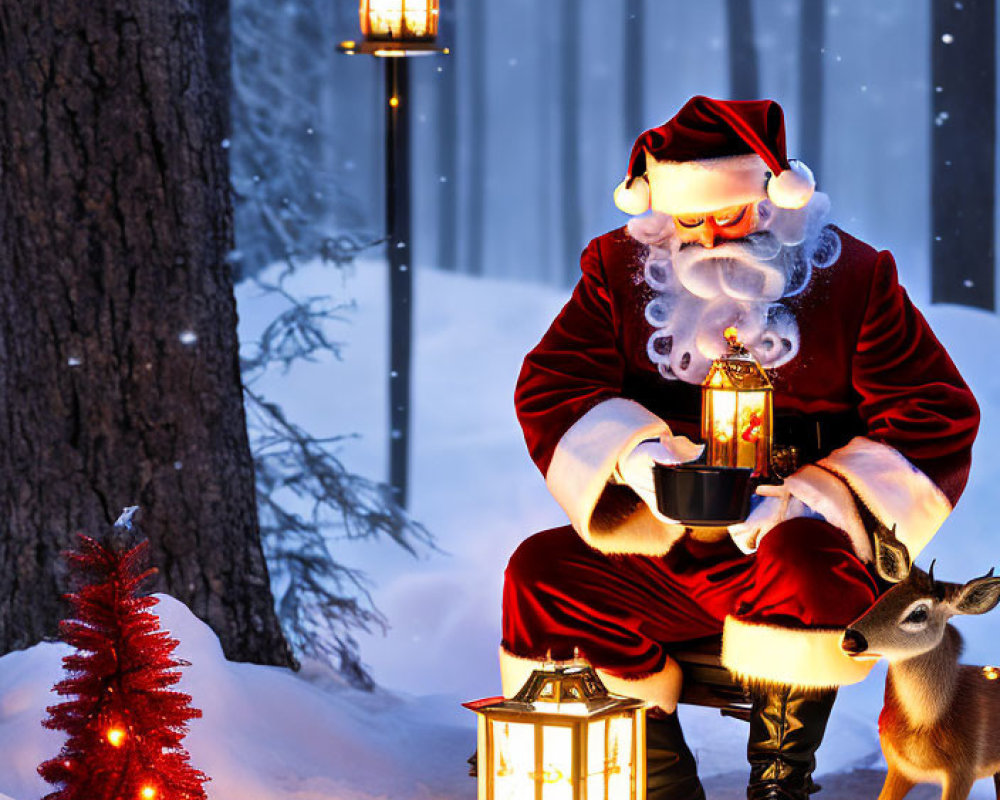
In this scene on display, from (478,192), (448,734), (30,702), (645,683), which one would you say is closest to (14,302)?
(30,702)

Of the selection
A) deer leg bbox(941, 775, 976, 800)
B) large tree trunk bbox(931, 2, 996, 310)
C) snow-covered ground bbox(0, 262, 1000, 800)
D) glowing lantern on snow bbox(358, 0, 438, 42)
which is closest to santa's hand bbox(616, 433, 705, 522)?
deer leg bbox(941, 775, 976, 800)

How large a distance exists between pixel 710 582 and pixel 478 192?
5.10 meters

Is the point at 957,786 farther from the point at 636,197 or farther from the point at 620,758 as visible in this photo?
the point at 636,197

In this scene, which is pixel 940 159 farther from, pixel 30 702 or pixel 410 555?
pixel 30 702

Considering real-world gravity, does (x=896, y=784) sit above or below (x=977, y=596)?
below

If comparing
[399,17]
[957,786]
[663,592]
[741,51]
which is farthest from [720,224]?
[741,51]

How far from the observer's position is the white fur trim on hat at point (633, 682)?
10.3 ft

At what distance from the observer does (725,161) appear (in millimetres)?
3209

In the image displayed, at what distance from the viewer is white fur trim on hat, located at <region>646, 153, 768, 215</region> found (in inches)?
126

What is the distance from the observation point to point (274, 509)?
6293 millimetres

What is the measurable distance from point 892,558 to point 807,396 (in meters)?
0.52

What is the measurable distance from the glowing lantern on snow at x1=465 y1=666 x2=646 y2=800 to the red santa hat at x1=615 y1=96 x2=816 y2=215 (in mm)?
1143

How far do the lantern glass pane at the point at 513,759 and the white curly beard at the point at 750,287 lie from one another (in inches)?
42.1

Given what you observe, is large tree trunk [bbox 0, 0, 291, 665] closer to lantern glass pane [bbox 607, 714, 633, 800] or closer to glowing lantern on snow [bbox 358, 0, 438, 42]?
glowing lantern on snow [bbox 358, 0, 438, 42]
